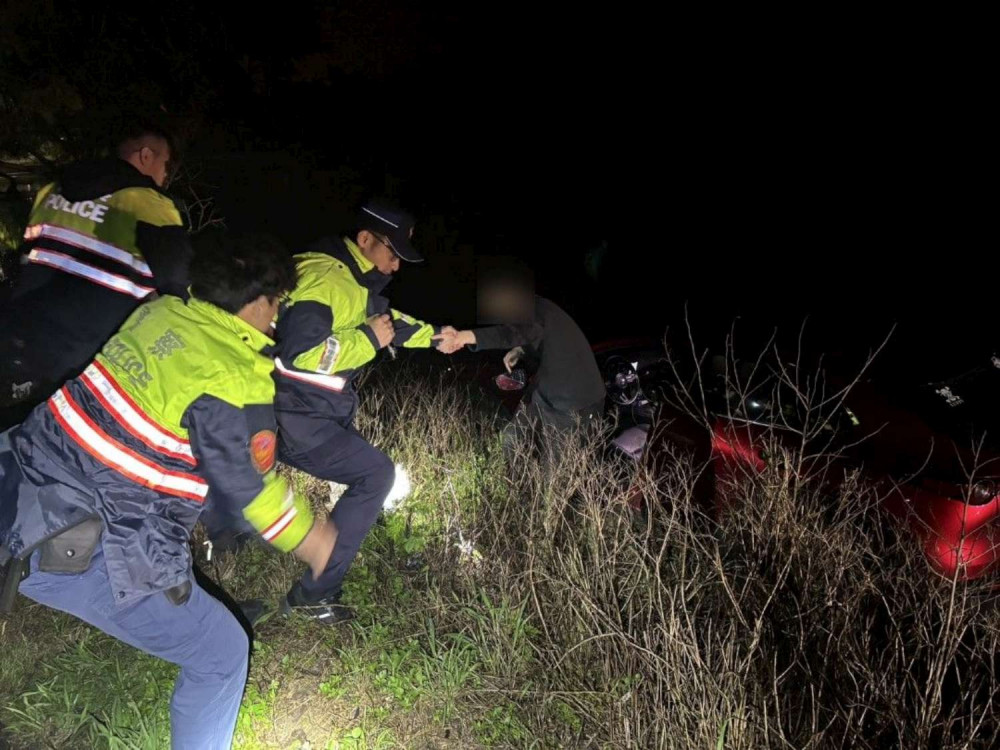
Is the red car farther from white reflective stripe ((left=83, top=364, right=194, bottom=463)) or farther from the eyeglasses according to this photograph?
white reflective stripe ((left=83, top=364, right=194, bottom=463))

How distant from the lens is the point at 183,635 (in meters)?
1.96

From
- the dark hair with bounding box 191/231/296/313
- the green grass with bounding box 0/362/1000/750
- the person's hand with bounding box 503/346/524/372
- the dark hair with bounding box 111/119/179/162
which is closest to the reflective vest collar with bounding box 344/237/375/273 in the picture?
the dark hair with bounding box 191/231/296/313

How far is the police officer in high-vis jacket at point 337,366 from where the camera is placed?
2.86 m

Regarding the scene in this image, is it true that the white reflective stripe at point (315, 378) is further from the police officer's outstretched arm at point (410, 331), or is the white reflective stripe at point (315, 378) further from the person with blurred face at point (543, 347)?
the person with blurred face at point (543, 347)

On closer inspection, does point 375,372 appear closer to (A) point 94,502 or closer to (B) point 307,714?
(B) point 307,714

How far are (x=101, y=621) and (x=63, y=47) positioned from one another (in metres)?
5.55

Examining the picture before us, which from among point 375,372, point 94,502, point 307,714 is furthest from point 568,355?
point 375,372

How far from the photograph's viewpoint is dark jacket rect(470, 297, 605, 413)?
413cm

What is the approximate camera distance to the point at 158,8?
20.1 ft

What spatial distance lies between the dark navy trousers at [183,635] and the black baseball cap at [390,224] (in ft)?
5.41

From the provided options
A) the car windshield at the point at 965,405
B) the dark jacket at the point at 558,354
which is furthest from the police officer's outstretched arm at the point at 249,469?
the car windshield at the point at 965,405

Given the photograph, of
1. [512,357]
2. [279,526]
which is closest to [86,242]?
[279,526]

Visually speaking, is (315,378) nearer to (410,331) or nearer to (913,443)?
(410,331)

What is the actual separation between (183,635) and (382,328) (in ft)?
4.91
